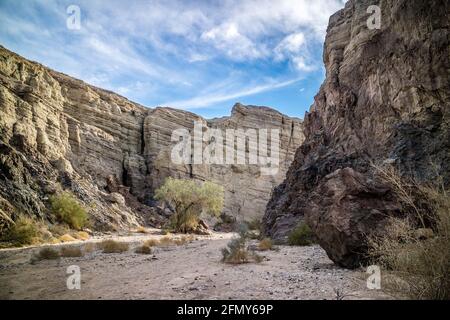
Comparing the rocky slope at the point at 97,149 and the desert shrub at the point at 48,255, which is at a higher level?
the rocky slope at the point at 97,149

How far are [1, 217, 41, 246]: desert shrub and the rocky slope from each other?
0.81m

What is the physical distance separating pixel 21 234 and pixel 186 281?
39.3 feet

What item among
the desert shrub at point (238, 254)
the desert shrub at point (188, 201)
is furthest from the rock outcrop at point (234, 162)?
the desert shrub at point (238, 254)

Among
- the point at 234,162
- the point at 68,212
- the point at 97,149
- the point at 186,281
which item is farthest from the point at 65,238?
the point at 234,162

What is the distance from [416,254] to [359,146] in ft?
58.6

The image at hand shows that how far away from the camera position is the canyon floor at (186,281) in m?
5.32

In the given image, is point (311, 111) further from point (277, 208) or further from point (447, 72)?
point (447, 72)

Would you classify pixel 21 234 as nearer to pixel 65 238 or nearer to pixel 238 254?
pixel 65 238

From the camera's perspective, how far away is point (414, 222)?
6.75m

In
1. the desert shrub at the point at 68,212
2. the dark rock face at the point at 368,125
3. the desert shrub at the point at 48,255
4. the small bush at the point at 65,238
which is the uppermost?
the dark rock face at the point at 368,125

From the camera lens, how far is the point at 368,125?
2062 centimetres

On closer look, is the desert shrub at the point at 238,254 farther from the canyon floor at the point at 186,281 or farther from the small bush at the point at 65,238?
the small bush at the point at 65,238

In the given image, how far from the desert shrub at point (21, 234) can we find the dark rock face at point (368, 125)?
1289cm

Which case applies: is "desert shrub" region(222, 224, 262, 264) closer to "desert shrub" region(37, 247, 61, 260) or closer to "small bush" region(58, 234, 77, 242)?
"desert shrub" region(37, 247, 61, 260)
